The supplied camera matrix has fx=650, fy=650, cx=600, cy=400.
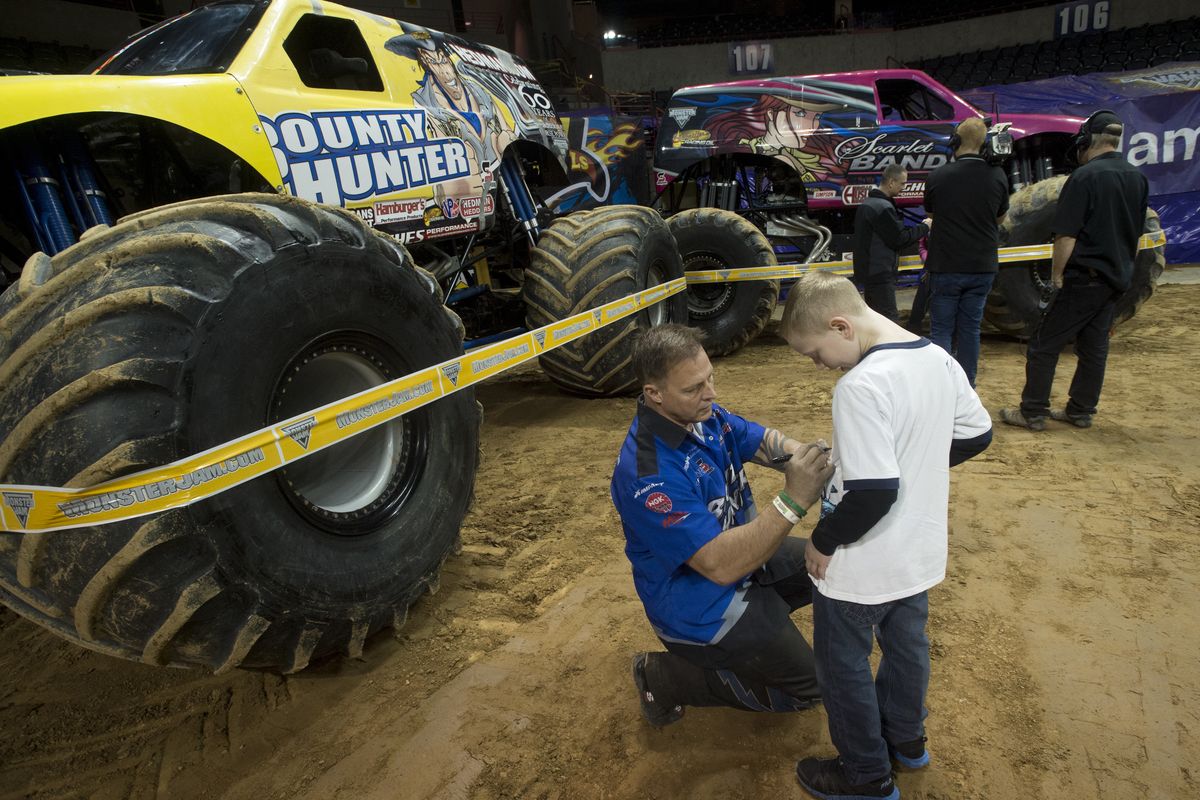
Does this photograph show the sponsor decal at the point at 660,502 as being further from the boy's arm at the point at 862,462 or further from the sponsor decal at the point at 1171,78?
the sponsor decal at the point at 1171,78

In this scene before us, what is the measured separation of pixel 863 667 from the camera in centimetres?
169

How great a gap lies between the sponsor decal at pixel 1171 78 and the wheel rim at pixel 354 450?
50.7 ft

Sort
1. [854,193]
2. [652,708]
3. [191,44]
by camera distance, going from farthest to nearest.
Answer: [854,193], [191,44], [652,708]

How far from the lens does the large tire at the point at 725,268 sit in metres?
6.41

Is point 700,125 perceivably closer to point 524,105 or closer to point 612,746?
point 524,105

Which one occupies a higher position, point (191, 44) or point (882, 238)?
point (191, 44)

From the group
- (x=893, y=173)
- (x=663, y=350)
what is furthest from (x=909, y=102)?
(x=663, y=350)

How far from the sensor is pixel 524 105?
4.90 meters

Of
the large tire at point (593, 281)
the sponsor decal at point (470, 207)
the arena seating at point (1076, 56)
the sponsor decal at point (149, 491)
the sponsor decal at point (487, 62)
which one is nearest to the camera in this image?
the sponsor decal at point (149, 491)

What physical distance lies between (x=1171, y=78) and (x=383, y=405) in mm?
16374

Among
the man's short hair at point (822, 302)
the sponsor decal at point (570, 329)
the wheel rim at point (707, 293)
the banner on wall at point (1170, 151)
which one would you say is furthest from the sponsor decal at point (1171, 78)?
the man's short hair at point (822, 302)

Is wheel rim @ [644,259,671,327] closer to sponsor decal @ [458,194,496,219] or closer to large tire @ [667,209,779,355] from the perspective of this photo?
large tire @ [667,209,779,355]

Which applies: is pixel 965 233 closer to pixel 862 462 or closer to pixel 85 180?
pixel 862 462

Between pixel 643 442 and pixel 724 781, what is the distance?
1.00m
